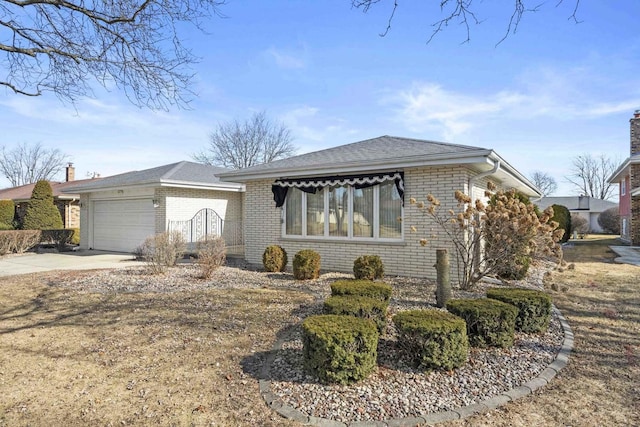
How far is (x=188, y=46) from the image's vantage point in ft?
20.3

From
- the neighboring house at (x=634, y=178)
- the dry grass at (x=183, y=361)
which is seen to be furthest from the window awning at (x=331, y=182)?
the neighboring house at (x=634, y=178)

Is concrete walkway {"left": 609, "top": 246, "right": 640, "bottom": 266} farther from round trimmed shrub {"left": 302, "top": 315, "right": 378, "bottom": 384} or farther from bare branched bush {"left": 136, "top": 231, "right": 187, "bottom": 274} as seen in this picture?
bare branched bush {"left": 136, "top": 231, "right": 187, "bottom": 274}

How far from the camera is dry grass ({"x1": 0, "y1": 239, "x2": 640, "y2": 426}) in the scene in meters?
2.96

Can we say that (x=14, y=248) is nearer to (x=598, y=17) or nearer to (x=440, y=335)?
(x=440, y=335)

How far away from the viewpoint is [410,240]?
8531 millimetres

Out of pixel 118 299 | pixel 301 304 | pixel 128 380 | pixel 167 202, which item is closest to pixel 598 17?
pixel 301 304

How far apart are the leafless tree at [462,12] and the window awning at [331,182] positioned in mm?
4695

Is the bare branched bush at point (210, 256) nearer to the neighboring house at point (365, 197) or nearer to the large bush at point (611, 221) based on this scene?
the neighboring house at point (365, 197)

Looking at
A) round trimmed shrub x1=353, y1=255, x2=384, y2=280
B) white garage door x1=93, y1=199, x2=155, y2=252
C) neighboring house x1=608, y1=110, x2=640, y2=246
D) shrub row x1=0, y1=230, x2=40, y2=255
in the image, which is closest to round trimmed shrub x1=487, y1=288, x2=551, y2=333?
round trimmed shrub x1=353, y1=255, x2=384, y2=280

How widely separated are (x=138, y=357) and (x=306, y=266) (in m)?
4.57

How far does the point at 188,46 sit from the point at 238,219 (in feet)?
34.2

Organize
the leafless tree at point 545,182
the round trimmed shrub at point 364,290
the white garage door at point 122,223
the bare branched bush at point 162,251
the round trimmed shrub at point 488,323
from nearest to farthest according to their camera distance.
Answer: the round trimmed shrub at point 488,323 < the round trimmed shrub at point 364,290 < the bare branched bush at point 162,251 < the white garage door at point 122,223 < the leafless tree at point 545,182

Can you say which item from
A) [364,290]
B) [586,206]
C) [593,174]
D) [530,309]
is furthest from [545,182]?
[364,290]

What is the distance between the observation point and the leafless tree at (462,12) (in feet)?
12.3
